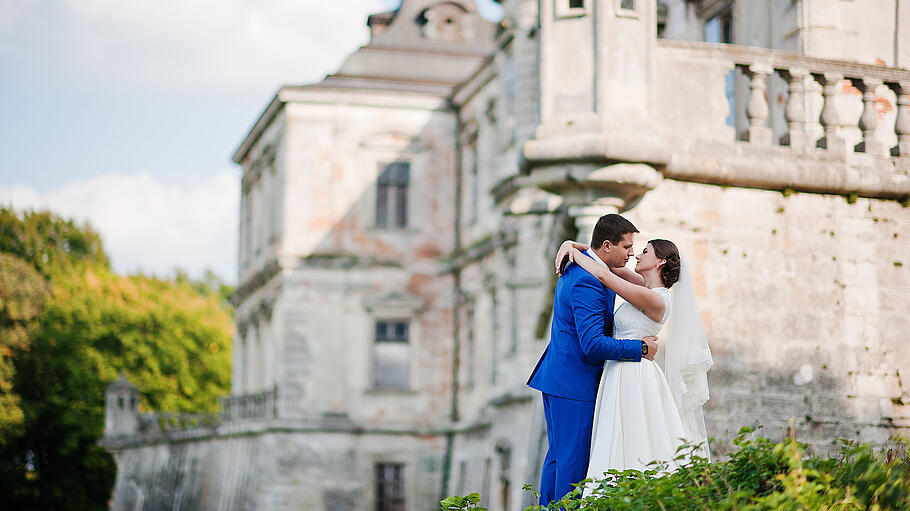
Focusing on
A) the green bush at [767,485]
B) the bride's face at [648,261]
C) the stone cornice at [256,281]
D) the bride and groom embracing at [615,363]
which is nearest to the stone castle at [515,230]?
the stone cornice at [256,281]

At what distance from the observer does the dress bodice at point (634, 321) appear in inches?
312

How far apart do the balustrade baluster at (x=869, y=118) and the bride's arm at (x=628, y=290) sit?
10.9 ft

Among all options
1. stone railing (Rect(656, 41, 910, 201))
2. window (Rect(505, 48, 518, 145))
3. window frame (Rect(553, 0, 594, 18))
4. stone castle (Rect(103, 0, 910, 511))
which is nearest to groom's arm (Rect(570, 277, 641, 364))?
stone castle (Rect(103, 0, 910, 511))

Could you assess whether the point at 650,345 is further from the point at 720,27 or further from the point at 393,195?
the point at 393,195

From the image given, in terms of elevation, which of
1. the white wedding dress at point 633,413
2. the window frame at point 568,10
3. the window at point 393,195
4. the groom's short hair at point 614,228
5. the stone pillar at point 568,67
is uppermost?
the window at point 393,195

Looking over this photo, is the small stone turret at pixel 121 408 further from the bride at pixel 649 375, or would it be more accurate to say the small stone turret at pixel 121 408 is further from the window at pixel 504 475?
the bride at pixel 649 375

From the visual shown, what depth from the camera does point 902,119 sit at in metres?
10.6

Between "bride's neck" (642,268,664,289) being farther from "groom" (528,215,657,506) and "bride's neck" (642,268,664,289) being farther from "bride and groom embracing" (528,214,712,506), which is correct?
"groom" (528,215,657,506)

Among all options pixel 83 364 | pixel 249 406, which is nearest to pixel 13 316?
pixel 83 364

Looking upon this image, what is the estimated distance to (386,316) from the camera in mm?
37219

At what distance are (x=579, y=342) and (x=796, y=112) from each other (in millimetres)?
3422

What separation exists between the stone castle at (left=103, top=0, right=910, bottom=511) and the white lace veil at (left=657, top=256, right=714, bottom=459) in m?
0.31

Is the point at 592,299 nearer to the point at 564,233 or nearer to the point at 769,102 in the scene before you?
the point at 564,233

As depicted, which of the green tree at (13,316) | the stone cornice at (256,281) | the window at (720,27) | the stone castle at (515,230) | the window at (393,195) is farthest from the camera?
the green tree at (13,316)
